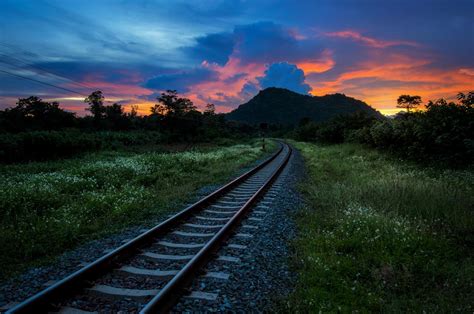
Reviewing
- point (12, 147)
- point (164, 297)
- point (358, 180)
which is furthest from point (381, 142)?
point (12, 147)

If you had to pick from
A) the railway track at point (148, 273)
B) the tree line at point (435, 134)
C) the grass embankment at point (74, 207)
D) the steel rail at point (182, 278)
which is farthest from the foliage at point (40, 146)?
the tree line at point (435, 134)

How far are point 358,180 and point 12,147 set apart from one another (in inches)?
1045

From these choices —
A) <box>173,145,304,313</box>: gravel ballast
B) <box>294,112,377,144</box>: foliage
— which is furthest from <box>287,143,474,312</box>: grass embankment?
<box>294,112,377,144</box>: foliage


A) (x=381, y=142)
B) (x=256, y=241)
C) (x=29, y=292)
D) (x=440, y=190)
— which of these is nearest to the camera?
(x=29, y=292)

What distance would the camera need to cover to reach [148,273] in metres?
4.86

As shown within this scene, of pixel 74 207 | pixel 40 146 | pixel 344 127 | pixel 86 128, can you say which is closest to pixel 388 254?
pixel 74 207

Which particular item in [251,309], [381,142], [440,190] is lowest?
[251,309]

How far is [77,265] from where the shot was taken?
17.3 ft

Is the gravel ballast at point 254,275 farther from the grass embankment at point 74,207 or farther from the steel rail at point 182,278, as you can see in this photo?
the grass embankment at point 74,207

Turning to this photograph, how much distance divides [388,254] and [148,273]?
436 centimetres

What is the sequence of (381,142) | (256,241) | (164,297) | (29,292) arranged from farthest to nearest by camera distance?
(381,142), (256,241), (29,292), (164,297)

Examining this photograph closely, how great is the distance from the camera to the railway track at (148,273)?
3.86 m

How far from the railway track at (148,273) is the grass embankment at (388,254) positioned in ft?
4.90

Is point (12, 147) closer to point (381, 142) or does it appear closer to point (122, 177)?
point (122, 177)
